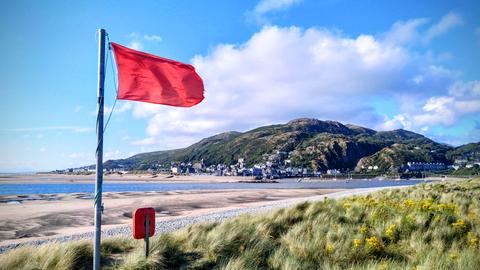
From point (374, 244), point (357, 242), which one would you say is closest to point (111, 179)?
point (357, 242)

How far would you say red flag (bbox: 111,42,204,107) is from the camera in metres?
4.98

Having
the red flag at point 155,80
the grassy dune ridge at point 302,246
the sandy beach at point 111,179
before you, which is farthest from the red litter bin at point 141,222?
the sandy beach at point 111,179

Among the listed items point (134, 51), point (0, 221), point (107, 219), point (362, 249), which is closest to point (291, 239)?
point (362, 249)

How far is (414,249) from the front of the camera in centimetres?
751

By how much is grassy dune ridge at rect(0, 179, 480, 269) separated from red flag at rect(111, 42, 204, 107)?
2962 mm

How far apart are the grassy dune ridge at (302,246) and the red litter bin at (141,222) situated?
1.47ft

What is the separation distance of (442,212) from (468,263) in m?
4.92

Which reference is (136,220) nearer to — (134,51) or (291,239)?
(134,51)

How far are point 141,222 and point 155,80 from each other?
2617 millimetres

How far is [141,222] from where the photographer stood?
20.1 feet

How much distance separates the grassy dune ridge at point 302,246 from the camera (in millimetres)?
6117

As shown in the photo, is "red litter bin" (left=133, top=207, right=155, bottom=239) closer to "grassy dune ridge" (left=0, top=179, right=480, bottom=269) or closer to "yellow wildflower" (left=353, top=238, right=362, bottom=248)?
"grassy dune ridge" (left=0, top=179, right=480, bottom=269)

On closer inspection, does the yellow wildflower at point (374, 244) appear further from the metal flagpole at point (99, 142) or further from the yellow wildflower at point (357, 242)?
the metal flagpole at point (99, 142)

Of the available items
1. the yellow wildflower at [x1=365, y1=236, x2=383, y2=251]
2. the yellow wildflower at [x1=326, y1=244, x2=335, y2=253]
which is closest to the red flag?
the yellow wildflower at [x1=326, y1=244, x2=335, y2=253]
